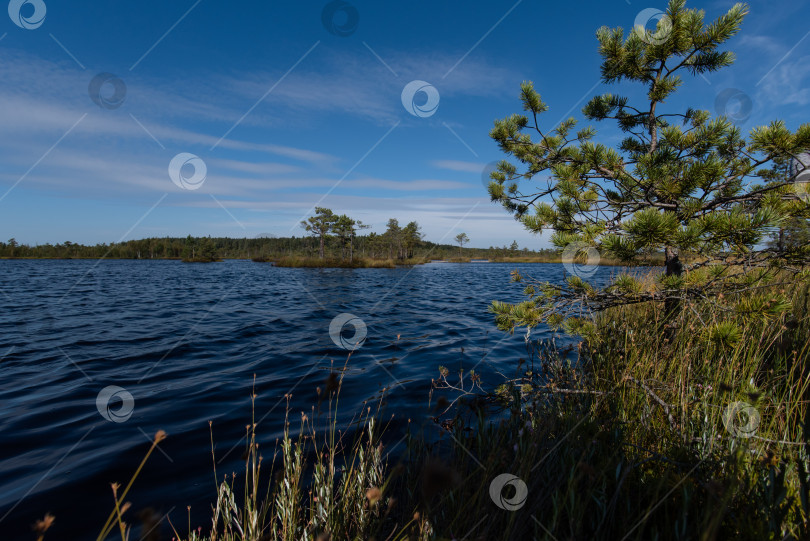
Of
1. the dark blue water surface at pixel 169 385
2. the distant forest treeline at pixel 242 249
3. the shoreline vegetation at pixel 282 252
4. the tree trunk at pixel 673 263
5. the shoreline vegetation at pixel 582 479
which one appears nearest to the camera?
the shoreline vegetation at pixel 582 479

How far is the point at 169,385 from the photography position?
17.9ft

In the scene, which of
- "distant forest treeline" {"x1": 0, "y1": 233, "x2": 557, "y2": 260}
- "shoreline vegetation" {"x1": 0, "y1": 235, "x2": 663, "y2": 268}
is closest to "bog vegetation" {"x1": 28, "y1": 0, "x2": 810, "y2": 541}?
"shoreline vegetation" {"x1": 0, "y1": 235, "x2": 663, "y2": 268}

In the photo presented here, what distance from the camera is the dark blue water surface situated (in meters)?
3.01

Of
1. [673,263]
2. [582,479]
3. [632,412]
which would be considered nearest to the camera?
[582,479]

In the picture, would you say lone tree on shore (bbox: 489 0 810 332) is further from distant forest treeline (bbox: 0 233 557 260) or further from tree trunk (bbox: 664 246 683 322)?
distant forest treeline (bbox: 0 233 557 260)

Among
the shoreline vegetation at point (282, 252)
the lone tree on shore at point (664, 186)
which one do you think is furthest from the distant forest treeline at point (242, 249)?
the lone tree on shore at point (664, 186)

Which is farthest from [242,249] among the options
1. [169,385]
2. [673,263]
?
[673,263]

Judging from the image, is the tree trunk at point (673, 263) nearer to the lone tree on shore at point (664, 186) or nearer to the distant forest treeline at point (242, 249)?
the lone tree on shore at point (664, 186)

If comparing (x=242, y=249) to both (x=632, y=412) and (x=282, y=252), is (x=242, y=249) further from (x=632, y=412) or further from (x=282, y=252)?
(x=632, y=412)

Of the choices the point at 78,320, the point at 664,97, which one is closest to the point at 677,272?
the point at 664,97

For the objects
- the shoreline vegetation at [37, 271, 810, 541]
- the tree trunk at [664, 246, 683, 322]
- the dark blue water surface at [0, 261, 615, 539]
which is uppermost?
the tree trunk at [664, 246, 683, 322]

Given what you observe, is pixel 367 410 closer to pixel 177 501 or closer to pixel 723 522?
pixel 177 501

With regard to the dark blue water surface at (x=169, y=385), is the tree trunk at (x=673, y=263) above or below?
above

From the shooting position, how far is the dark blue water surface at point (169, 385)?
3008 mm
